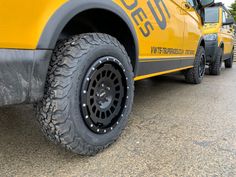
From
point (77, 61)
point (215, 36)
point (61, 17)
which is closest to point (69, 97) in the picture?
point (77, 61)

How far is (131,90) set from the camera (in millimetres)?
1748

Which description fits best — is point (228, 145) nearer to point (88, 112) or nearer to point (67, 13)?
point (88, 112)

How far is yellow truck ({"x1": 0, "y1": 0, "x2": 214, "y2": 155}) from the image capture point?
3.46 ft

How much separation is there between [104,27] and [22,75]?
924mm

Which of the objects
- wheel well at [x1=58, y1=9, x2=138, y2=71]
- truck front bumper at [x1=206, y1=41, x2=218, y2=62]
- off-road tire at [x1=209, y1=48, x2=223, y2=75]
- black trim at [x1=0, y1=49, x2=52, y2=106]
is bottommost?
off-road tire at [x1=209, y1=48, x2=223, y2=75]

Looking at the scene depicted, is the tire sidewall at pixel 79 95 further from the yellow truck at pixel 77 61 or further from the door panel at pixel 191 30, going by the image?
the door panel at pixel 191 30

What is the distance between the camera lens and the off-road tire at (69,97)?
4.12 feet

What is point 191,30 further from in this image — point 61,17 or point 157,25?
point 61,17

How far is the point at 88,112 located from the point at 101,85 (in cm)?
23

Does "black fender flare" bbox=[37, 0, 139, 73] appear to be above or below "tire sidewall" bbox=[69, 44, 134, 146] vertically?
above

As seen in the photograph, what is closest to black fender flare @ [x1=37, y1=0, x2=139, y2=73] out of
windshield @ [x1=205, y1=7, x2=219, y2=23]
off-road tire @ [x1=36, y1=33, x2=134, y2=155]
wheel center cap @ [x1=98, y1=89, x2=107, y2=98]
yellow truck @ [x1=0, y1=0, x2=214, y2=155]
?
yellow truck @ [x1=0, y1=0, x2=214, y2=155]

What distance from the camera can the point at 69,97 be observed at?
1.26 meters

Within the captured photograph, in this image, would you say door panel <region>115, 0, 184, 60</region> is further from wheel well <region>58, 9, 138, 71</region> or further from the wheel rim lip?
the wheel rim lip

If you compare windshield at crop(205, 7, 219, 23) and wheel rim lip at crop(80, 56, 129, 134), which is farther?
windshield at crop(205, 7, 219, 23)
